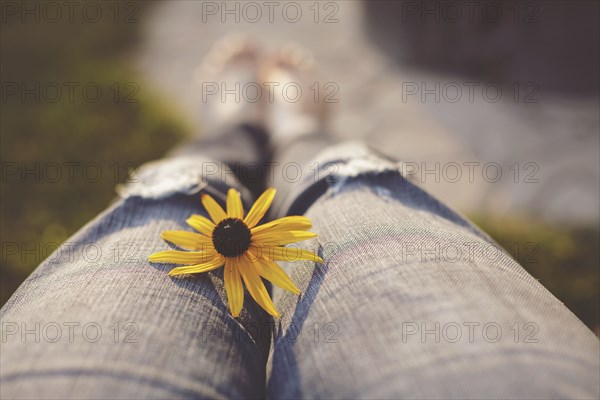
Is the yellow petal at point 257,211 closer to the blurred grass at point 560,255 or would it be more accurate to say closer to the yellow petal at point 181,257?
the yellow petal at point 181,257

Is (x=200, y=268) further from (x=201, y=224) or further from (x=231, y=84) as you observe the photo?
(x=231, y=84)

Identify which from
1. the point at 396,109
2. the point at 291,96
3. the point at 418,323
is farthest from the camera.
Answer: the point at 396,109

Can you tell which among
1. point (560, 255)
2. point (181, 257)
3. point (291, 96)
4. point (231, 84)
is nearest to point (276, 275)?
point (181, 257)

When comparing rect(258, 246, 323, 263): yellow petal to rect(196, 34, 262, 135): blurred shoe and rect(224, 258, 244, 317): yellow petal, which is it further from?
rect(196, 34, 262, 135): blurred shoe

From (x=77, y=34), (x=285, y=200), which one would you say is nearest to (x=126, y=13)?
(x=77, y=34)

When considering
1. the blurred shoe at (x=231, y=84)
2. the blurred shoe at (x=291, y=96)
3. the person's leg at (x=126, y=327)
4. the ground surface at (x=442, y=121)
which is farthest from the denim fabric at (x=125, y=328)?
the ground surface at (x=442, y=121)

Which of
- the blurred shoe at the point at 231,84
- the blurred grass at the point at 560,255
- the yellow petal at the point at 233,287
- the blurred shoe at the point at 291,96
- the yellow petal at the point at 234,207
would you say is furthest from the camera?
the blurred shoe at the point at 231,84

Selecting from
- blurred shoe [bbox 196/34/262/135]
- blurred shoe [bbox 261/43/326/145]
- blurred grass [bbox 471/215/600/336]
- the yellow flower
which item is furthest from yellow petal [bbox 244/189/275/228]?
blurred grass [bbox 471/215/600/336]
